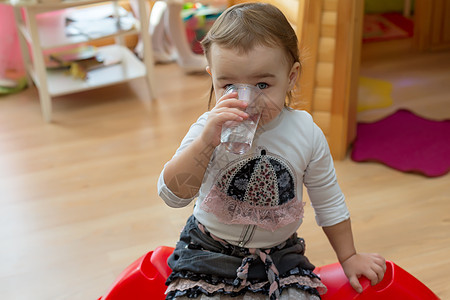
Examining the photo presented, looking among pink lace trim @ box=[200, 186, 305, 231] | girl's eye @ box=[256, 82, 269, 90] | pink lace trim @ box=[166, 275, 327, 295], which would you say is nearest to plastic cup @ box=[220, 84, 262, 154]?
girl's eye @ box=[256, 82, 269, 90]

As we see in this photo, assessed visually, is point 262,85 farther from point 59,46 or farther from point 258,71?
point 59,46

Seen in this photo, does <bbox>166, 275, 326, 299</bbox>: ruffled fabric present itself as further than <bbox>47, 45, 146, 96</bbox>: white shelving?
No

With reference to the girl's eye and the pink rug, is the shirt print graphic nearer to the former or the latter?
the girl's eye

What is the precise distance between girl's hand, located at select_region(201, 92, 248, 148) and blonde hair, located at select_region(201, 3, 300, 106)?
79 mm

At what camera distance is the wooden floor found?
148 cm

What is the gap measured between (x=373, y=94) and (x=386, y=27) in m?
0.83

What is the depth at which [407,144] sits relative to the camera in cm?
197

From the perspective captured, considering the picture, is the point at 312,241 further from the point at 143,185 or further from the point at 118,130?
the point at 118,130

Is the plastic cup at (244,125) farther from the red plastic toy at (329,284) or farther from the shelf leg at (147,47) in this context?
the shelf leg at (147,47)

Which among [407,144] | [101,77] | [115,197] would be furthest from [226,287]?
[101,77]

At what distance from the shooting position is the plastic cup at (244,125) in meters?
0.90

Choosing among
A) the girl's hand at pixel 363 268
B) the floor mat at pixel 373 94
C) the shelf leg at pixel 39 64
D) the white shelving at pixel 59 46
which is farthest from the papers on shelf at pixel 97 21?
the girl's hand at pixel 363 268

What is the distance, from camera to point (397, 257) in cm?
147

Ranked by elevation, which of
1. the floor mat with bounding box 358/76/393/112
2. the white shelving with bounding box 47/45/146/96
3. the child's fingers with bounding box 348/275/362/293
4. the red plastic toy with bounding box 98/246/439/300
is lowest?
the floor mat with bounding box 358/76/393/112
